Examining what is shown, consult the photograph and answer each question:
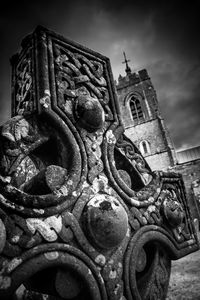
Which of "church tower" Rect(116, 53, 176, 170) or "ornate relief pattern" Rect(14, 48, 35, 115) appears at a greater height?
"church tower" Rect(116, 53, 176, 170)

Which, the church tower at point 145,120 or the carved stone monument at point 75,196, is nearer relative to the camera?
the carved stone monument at point 75,196

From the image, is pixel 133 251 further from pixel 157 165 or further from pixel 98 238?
pixel 157 165

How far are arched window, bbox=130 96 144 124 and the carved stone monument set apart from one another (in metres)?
23.1

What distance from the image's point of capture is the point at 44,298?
1.44 meters

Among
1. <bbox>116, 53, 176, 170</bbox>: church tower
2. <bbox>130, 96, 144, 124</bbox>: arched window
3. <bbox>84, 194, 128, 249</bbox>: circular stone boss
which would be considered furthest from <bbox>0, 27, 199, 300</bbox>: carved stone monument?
<bbox>130, 96, 144, 124</bbox>: arched window

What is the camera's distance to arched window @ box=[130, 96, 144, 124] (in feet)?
80.5

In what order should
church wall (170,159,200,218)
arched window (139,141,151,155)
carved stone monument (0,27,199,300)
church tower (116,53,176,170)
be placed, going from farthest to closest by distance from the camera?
1. arched window (139,141,151,155)
2. church tower (116,53,176,170)
3. church wall (170,159,200,218)
4. carved stone monument (0,27,199,300)

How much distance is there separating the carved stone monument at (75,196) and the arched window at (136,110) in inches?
911

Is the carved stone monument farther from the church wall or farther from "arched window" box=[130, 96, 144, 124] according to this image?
"arched window" box=[130, 96, 144, 124]

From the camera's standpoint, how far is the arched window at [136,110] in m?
24.5

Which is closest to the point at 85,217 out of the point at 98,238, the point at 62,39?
the point at 98,238

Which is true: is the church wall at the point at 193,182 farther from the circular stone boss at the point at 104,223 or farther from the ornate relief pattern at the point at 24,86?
the ornate relief pattern at the point at 24,86

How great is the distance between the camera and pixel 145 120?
78.8 ft

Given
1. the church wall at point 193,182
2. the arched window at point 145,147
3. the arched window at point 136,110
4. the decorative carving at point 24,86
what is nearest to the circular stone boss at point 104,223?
the decorative carving at point 24,86
